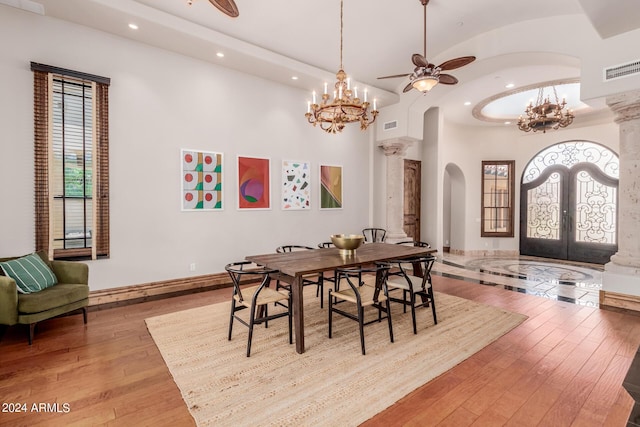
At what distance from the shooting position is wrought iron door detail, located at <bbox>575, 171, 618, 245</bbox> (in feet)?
23.9

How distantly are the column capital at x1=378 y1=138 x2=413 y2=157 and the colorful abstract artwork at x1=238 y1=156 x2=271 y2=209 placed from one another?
2.87 m

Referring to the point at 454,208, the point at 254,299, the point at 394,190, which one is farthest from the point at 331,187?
the point at 454,208

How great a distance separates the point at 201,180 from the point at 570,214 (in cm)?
884

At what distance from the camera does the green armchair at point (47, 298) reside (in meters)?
2.84

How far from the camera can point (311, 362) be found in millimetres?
2607

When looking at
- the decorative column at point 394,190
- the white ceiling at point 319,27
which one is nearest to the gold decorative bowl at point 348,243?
the white ceiling at point 319,27

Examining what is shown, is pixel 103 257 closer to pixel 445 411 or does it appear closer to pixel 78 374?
pixel 78 374

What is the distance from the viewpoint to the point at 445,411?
202 cm

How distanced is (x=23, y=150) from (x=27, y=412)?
296 cm

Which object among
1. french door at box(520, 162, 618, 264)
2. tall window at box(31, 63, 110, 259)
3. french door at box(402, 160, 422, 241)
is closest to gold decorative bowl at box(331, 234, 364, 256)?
tall window at box(31, 63, 110, 259)

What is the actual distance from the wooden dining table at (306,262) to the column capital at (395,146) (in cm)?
332

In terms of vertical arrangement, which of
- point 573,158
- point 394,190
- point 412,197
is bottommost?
point 412,197

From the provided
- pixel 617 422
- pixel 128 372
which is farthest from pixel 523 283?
pixel 128 372

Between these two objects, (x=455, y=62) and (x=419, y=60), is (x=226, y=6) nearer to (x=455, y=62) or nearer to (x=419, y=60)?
(x=419, y=60)
